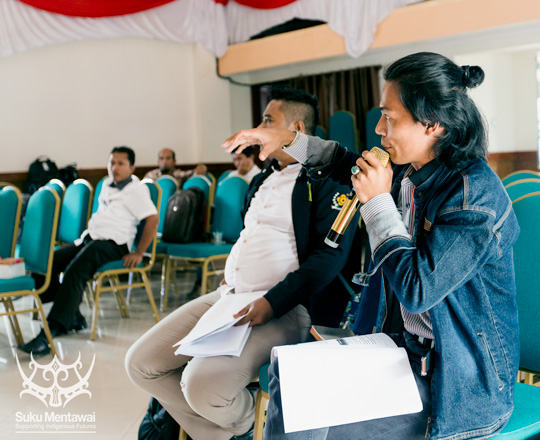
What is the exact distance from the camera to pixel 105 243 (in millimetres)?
3812

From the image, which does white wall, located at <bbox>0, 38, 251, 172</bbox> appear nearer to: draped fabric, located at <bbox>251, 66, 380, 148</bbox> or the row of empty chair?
draped fabric, located at <bbox>251, 66, 380, 148</bbox>

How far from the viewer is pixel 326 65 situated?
8.27m

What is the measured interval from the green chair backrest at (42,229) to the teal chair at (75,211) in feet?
2.80

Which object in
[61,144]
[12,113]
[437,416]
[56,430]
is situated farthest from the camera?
[61,144]

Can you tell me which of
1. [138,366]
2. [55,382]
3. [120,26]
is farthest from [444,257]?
[120,26]

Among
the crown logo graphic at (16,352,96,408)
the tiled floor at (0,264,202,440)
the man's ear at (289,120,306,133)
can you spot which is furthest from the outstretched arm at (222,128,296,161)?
the crown logo graphic at (16,352,96,408)

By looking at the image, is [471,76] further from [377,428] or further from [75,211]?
[75,211]

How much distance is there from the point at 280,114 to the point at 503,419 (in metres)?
1.30

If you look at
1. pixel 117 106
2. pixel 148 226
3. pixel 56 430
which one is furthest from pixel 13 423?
pixel 117 106

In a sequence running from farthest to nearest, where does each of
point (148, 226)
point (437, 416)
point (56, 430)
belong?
point (148, 226), point (56, 430), point (437, 416)

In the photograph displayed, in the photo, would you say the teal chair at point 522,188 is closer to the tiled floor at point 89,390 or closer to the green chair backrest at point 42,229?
→ the tiled floor at point 89,390

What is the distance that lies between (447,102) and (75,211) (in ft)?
11.6

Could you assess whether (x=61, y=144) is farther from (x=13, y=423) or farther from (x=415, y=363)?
(x=415, y=363)

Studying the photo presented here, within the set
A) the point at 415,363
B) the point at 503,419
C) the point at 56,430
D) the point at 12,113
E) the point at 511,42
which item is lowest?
the point at 56,430
